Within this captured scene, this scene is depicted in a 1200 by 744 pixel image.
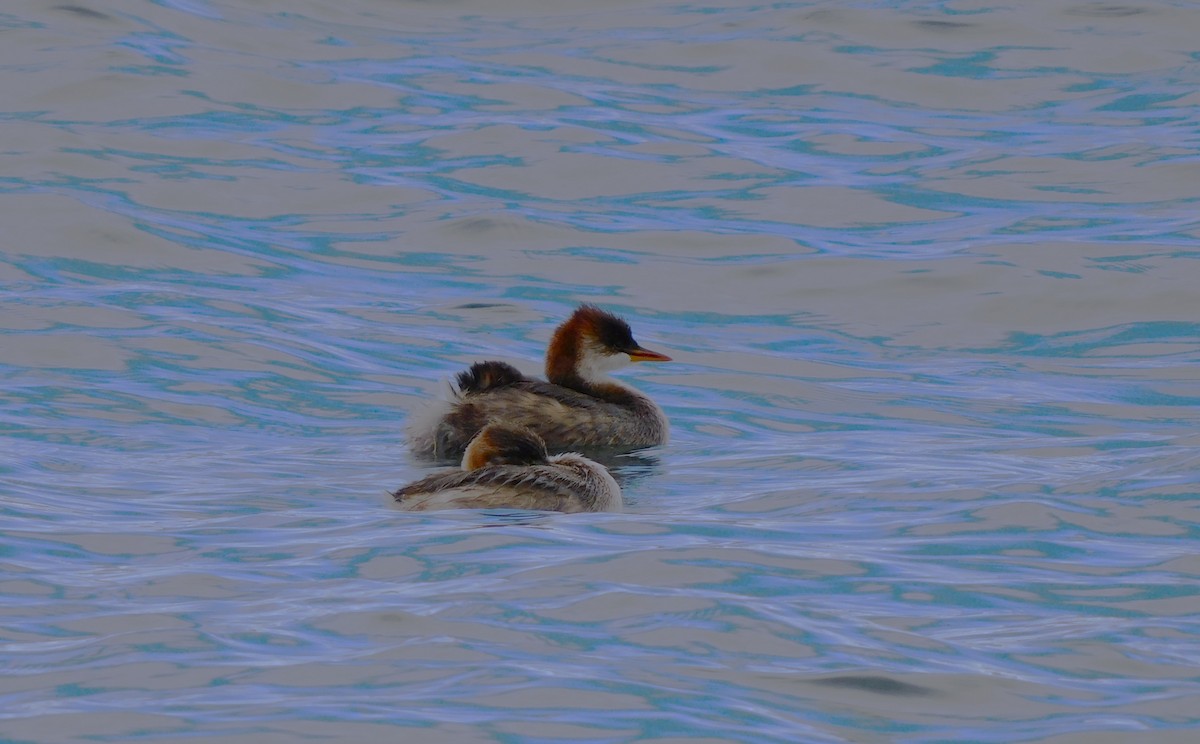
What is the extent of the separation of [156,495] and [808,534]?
2.79 m

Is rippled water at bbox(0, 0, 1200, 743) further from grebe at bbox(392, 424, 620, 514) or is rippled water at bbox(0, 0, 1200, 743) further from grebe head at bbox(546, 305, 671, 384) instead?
grebe head at bbox(546, 305, 671, 384)

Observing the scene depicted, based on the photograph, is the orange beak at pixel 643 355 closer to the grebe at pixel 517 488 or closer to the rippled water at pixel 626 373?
the rippled water at pixel 626 373

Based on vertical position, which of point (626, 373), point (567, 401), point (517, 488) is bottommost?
point (626, 373)

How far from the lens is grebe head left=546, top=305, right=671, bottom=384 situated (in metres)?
11.1

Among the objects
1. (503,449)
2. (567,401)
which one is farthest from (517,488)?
(567,401)

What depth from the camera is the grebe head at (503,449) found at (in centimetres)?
899

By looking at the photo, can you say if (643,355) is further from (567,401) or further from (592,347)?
(567,401)

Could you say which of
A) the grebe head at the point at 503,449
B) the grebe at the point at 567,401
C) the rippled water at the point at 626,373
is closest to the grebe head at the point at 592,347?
the grebe at the point at 567,401

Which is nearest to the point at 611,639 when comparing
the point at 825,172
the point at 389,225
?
the point at 389,225

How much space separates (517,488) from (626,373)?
466 cm

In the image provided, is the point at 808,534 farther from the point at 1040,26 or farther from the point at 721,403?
the point at 1040,26

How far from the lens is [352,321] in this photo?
508 inches

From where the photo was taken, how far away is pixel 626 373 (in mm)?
13078

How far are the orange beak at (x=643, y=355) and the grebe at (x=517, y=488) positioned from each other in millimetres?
2223
